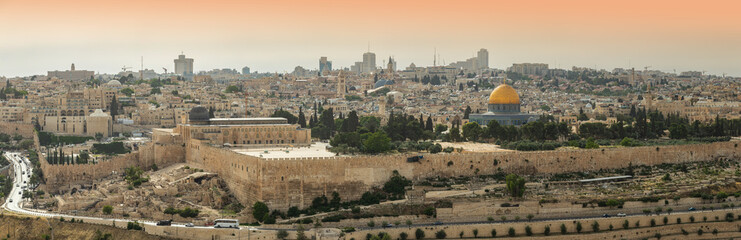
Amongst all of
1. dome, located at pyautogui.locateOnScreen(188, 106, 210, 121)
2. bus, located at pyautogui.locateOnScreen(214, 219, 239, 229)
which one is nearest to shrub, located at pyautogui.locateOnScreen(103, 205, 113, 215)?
bus, located at pyautogui.locateOnScreen(214, 219, 239, 229)

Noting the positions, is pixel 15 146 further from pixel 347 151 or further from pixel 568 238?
pixel 568 238

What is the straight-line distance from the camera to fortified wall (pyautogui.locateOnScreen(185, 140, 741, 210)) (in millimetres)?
43594

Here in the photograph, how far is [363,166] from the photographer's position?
1772 inches

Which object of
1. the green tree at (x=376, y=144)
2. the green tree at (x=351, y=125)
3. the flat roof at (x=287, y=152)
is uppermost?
the green tree at (x=351, y=125)

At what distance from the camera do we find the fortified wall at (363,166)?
43.6m

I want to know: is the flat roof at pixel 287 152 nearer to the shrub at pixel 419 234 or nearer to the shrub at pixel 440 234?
the shrub at pixel 419 234

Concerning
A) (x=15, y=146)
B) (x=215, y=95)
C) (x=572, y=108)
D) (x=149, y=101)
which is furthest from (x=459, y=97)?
(x=15, y=146)

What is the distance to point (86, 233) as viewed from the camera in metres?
42.7

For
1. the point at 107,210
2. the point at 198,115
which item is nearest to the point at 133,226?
the point at 107,210

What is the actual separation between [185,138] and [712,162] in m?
26.0

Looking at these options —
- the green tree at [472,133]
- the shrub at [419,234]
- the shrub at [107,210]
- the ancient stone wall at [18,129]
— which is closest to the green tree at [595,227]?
the shrub at [419,234]

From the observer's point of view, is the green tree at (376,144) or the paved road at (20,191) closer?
the paved road at (20,191)

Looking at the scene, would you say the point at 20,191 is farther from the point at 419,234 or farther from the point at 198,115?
the point at 419,234

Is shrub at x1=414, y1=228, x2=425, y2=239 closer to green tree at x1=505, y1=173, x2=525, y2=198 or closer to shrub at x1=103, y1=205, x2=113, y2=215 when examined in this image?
green tree at x1=505, y1=173, x2=525, y2=198
